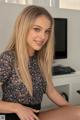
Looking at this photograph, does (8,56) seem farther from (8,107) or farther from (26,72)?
(8,107)

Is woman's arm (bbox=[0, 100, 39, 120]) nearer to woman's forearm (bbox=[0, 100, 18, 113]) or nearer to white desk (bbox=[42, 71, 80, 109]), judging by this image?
woman's forearm (bbox=[0, 100, 18, 113])

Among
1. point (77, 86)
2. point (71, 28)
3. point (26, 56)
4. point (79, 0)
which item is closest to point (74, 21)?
point (71, 28)

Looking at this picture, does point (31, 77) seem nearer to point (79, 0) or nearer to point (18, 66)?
point (18, 66)

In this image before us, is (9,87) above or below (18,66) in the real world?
below

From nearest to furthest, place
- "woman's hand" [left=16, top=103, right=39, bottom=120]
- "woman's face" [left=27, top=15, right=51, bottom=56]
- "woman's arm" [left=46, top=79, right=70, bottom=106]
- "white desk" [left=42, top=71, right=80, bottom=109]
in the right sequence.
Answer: "woman's hand" [left=16, top=103, right=39, bottom=120] → "woman's face" [left=27, top=15, right=51, bottom=56] → "woman's arm" [left=46, top=79, right=70, bottom=106] → "white desk" [left=42, top=71, right=80, bottom=109]

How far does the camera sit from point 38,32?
1497 mm

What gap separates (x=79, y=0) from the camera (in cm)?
327

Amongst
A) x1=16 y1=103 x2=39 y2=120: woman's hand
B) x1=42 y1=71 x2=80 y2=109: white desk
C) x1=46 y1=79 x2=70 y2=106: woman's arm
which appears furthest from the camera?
x1=42 y1=71 x2=80 y2=109: white desk

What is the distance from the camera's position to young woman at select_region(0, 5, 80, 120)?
1418 millimetres

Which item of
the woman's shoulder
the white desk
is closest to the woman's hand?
the woman's shoulder

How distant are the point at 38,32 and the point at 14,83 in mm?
323

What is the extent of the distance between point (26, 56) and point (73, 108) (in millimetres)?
406

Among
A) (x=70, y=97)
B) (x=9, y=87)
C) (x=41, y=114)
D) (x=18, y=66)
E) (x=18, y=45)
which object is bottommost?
(x=70, y=97)

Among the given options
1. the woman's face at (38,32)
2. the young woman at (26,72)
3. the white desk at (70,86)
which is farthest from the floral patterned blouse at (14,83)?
the white desk at (70,86)
